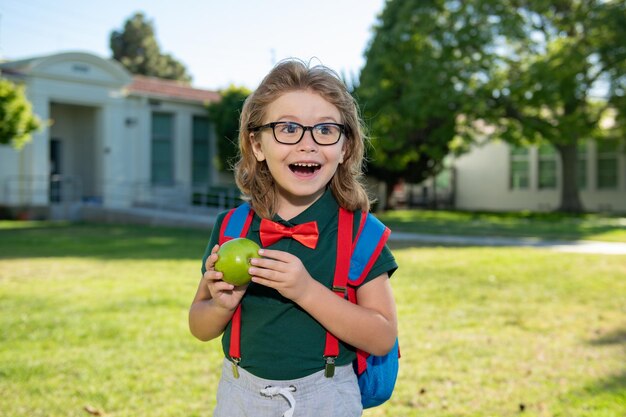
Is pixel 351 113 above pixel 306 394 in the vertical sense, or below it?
above

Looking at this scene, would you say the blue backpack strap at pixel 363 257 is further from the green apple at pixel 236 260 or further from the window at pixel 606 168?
the window at pixel 606 168

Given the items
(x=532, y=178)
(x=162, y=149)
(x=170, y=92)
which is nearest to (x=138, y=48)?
(x=170, y=92)

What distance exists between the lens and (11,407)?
3.92m

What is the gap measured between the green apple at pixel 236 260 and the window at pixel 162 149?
25040 millimetres

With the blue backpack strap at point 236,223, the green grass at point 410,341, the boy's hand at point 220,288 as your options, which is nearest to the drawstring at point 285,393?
the boy's hand at point 220,288

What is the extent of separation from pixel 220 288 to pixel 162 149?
25448 mm

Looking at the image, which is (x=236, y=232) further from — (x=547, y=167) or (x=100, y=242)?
(x=547, y=167)

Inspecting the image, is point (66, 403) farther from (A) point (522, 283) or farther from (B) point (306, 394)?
(A) point (522, 283)

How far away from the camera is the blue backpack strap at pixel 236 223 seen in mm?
2205

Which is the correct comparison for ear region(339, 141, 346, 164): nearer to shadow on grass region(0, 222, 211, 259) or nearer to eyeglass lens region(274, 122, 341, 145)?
eyeglass lens region(274, 122, 341, 145)

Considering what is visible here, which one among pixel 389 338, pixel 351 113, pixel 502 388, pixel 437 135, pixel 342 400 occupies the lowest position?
pixel 502 388

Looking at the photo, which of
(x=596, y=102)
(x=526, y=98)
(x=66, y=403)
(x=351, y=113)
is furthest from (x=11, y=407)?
(x=596, y=102)

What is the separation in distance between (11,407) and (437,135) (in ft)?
70.5

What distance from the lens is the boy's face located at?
2109 millimetres
